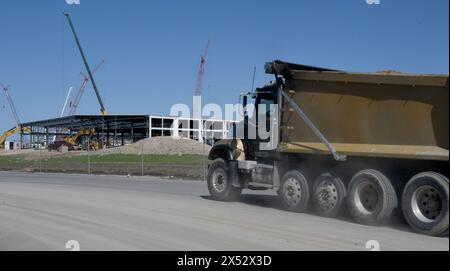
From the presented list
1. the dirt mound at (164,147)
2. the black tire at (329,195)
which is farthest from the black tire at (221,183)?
the dirt mound at (164,147)

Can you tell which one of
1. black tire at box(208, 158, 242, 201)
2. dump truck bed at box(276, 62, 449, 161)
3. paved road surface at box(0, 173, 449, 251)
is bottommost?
paved road surface at box(0, 173, 449, 251)

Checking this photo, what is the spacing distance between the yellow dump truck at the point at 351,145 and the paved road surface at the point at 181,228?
1.76ft

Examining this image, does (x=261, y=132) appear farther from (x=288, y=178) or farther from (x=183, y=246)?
(x=183, y=246)

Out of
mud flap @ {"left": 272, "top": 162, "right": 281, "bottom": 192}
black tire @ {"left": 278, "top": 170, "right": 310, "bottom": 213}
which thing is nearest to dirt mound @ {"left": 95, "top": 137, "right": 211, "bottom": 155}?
mud flap @ {"left": 272, "top": 162, "right": 281, "bottom": 192}

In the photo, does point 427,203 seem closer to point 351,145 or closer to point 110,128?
point 351,145

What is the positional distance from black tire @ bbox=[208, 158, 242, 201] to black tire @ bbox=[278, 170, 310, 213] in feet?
7.45

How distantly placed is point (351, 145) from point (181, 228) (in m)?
3.99

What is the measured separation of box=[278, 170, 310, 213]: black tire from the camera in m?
12.1

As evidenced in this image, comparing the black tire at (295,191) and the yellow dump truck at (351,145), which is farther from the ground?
the yellow dump truck at (351,145)

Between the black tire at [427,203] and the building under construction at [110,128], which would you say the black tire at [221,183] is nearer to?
the black tire at [427,203]

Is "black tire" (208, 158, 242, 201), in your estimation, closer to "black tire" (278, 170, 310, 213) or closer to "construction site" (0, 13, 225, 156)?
"black tire" (278, 170, 310, 213)

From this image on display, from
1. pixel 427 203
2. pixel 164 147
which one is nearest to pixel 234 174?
pixel 427 203

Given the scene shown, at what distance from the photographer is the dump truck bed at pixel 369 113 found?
9.56m

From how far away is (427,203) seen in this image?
30.9 feet
